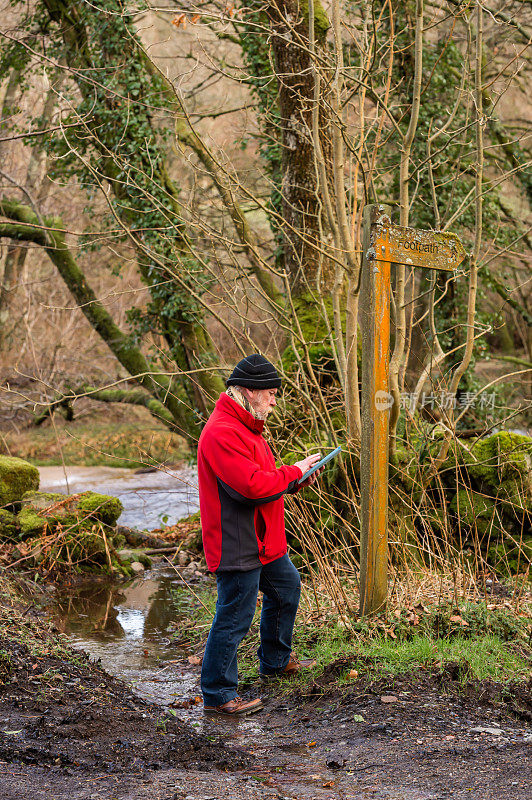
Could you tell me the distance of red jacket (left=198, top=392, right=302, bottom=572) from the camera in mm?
4211

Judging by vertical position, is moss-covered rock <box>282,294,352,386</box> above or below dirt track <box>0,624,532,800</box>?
above

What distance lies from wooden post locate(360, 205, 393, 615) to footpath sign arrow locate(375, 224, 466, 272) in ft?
0.11

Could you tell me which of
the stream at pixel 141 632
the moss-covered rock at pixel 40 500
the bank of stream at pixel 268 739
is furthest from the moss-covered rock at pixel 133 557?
the bank of stream at pixel 268 739

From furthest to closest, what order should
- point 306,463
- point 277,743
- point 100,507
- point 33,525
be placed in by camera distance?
point 100,507 → point 33,525 → point 306,463 → point 277,743

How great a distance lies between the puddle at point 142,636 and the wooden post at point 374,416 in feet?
3.65

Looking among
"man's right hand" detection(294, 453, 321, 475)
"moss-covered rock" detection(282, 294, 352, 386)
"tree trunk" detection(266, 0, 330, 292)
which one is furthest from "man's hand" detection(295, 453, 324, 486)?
"tree trunk" detection(266, 0, 330, 292)

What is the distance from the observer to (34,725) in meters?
3.74

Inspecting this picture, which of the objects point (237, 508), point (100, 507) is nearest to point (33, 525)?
point (100, 507)

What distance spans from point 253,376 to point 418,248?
1261mm

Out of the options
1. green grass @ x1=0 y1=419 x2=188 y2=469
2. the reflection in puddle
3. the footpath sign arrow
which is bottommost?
green grass @ x1=0 y1=419 x2=188 y2=469

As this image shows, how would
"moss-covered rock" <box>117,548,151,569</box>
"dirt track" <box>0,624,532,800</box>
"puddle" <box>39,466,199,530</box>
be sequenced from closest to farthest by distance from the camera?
1. "dirt track" <box>0,624,532,800</box>
2. "moss-covered rock" <box>117,548,151,569</box>
3. "puddle" <box>39,466,199,530</box>

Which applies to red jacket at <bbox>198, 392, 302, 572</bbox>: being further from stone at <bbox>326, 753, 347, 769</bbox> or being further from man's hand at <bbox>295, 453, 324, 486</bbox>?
stone at <bbox>326, 753, 347, 769</bbox>

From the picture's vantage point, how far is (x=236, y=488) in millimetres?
4207

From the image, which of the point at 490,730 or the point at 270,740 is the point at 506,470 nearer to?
the point at 490,730
